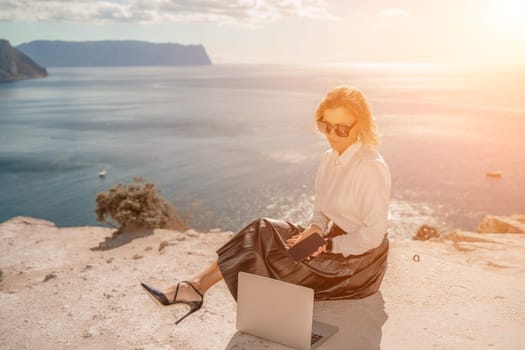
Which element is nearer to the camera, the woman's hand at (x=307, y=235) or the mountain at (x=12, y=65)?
the woman's hand at (x=307, y=235)

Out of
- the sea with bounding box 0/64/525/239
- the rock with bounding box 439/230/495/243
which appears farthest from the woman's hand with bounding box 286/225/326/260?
the sea with bounding box 0/64/525/239

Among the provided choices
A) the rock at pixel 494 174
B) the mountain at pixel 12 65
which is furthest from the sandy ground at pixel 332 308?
the mountain at pixel 12 65

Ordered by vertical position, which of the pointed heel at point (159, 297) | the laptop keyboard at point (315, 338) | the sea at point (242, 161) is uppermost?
the pointed heel at point (159, 297)

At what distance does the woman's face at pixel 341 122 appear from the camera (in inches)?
179

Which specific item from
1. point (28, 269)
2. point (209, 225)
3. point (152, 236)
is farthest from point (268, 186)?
point (28, 269)

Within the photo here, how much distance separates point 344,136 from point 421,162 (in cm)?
3960

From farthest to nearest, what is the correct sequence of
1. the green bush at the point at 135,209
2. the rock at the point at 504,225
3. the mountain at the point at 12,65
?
the mountain at the point at 12,65 → the green bush at the point at 135,209 → the rock at the point at 504,225

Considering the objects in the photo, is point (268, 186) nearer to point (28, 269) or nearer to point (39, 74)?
point (28, 269)

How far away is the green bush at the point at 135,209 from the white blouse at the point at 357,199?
40.8 feet

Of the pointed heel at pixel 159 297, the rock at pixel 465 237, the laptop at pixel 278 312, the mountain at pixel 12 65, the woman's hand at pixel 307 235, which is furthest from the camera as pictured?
the mountain at pixel 12 65

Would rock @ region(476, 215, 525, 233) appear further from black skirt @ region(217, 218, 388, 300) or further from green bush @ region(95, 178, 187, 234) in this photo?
green bush @ region(95, 178, 187, 234)

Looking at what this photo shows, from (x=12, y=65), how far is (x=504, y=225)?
641 ft

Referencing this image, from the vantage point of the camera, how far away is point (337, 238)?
183 inches

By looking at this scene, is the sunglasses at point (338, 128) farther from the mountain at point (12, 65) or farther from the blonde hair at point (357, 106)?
the mountain at point (12, 65)
